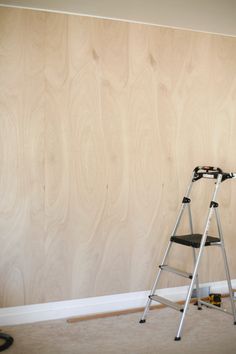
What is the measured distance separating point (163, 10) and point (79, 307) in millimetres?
2674

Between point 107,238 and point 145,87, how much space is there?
1.36m

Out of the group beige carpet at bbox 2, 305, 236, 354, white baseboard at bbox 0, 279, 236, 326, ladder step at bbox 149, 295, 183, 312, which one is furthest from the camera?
white baseboard at bbox 0, 279, 236, 326

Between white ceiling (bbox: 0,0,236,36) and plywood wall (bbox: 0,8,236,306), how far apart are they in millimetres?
69

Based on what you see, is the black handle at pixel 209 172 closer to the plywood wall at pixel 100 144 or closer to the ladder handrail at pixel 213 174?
the ladder handrail at pixel 213 174

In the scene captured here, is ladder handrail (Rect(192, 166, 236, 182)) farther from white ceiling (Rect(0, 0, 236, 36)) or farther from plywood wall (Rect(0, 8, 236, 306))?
white ceiling (Rect(0, 0, 236, 36))

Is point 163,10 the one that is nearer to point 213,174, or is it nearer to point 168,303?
point 213,174

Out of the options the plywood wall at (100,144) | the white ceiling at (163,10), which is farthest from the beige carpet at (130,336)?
the white ceiling at (163,10)

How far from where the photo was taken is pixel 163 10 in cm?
355

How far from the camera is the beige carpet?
276 centimetres

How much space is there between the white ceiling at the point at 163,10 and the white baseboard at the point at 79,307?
2.38 m

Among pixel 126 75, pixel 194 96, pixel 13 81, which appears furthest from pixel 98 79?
pixel 194 96

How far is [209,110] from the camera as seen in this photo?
3807 mm

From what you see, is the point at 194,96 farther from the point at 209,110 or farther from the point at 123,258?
the point at 123,258

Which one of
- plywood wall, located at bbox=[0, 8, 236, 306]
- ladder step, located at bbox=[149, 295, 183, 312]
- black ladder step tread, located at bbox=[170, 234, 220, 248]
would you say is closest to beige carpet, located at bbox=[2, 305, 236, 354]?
ladder step, located at bbox=[149, 295, 183, 312]
